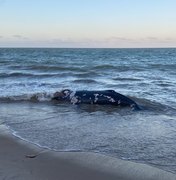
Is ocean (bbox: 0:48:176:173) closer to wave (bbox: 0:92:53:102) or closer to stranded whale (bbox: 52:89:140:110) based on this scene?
wave (bbox: 0:92:53:102)

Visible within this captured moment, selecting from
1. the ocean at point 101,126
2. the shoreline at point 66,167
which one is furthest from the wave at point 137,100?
the shoreline at point 66,167

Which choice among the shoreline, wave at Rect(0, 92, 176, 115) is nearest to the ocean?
wave at Rect(0, 92, 176, 115)

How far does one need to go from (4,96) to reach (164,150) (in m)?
Answer: 8.38

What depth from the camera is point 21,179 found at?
504cm

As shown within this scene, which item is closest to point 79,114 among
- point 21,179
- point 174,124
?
point 174,124

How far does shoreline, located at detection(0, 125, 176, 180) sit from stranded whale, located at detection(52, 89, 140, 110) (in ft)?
17.6

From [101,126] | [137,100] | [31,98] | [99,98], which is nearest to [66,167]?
[101,126]

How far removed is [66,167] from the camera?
572 centimetres

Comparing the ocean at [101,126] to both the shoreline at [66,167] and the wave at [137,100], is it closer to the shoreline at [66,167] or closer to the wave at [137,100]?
the wave at [137,100]

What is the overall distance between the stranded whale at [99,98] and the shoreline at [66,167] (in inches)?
211

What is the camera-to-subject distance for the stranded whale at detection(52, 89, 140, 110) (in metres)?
11.8

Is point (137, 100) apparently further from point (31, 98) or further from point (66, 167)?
point (66, 167)

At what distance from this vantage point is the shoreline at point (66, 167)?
5304 mm

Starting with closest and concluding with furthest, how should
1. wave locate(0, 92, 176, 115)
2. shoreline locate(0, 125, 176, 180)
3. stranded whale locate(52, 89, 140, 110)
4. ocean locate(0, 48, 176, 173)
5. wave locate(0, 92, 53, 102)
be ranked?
shoreline locate(0, 125, 176, 180)
ocean locate(0, 48, 176, 173)
wave locate(0, 92, 176, 115)
stranded whale locate(52, 89, 140, 110)
wave locate(0, 92, 53, 102)
